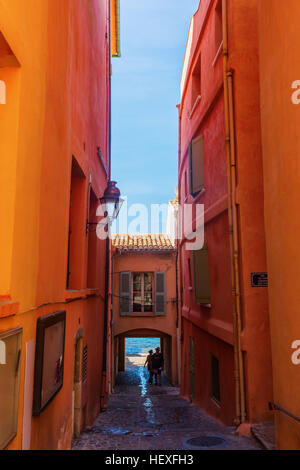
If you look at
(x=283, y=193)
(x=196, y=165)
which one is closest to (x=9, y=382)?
(x=283, y=193)

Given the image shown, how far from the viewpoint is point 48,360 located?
15.5 ft

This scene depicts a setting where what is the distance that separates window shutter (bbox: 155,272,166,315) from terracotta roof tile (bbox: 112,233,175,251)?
1400 mm

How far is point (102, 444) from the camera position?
6.52 meters

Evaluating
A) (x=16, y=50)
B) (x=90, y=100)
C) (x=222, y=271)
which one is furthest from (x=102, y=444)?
(x=90, y=100)

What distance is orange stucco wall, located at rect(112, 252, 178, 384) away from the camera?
66.3 ft

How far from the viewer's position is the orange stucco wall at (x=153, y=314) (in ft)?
66.3

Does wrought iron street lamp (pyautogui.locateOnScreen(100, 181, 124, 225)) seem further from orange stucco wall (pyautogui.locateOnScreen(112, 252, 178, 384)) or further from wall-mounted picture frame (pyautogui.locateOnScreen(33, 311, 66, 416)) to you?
orange stucco wall (pyautogui.locateOnScreen(112, 252, 178, 384))

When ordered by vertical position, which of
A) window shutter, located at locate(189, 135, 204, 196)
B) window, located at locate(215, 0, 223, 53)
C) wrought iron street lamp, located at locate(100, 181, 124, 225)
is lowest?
wrought iron street lamp, located at locate(100, 181, 124, 225)

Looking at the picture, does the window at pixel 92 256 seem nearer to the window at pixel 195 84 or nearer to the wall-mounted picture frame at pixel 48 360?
the wall-mounted picture frame at pixel 48 360

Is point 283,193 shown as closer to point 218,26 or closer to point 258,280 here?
point 258,280

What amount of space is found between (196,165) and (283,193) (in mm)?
6231

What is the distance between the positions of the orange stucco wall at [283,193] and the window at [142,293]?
1479 cm

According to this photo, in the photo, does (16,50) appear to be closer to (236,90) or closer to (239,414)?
(236,90)

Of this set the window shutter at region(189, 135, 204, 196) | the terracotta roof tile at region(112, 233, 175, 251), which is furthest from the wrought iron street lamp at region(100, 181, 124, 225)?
the terracotta roof tile at region(112, 233, 175, 251)
